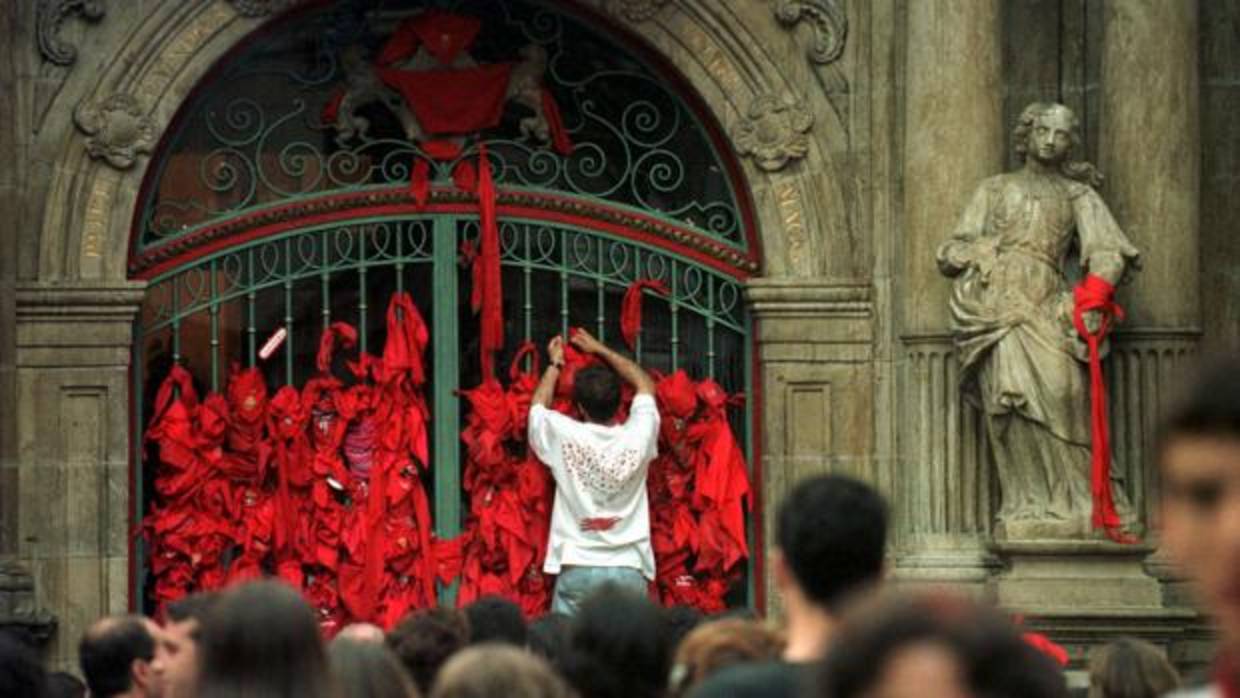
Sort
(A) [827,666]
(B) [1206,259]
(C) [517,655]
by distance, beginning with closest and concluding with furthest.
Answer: (A) [827,666], (C) [517,655], (B) [1206,259]

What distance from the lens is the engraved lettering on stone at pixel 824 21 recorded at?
15.5m

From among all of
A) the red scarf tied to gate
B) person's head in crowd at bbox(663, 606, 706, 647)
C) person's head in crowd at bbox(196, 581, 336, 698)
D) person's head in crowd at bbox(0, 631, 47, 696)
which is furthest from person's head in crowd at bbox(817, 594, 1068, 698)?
the red scarf tied to gate

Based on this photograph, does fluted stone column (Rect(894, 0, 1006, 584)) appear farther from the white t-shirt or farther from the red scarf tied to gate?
the white t-shirt

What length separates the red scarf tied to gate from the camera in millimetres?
14141

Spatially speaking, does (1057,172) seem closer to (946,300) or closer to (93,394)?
(946,300)

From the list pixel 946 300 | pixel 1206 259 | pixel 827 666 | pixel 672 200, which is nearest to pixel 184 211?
pixel 672 200

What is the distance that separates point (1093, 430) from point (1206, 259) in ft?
5.13

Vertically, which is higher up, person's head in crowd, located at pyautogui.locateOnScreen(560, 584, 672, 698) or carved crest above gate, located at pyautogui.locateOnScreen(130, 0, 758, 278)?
carved crest above gate, located at pyautogui.locateOnScreen(130, 0, 758, 278)

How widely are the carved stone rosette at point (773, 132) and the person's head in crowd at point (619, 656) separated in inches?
346

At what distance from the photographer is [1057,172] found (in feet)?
47.6

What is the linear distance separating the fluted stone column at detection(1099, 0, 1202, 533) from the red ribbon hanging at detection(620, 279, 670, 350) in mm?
2319

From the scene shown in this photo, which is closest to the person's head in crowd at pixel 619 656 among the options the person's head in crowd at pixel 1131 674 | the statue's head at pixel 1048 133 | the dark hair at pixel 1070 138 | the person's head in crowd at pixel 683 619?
the person's head in crowd at pixel 1131 674

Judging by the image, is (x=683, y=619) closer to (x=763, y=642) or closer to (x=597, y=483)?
(x=763, y=642)

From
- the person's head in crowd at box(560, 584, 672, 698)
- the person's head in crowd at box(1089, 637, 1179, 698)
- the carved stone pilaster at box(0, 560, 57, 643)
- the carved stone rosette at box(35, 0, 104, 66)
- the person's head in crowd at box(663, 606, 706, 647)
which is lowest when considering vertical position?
the carved stone pilaster at box(0, 560, 57, 643)
